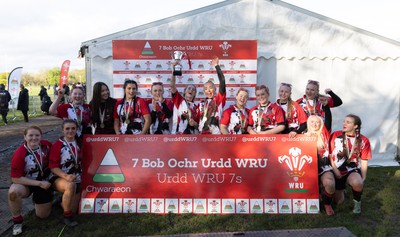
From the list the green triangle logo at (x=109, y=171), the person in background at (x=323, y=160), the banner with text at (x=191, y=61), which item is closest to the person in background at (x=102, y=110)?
the green triangle logo at (x=109, y=171)

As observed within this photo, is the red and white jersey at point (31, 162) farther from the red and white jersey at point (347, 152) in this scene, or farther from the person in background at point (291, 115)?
the red and white jersey at point (347, 152)

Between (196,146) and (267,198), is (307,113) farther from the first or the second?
(196,146)

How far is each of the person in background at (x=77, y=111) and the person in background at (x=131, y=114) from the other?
444 mm

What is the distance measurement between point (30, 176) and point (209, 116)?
242 centimetres

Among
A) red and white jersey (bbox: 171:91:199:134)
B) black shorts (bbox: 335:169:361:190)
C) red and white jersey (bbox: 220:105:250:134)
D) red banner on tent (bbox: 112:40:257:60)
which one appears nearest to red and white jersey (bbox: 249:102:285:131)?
red and white jersey (bbox: 220:105:250:134)

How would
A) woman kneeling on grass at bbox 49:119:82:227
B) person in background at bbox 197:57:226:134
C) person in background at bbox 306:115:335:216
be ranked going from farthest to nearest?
person in background at bbox 197:57:226:134 → person in background at bbox 306:115:335:216 → woman kneeling on grass at bbox 49:119:82:227

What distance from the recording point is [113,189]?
4.30 metres

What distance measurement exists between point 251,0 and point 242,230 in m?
4.70

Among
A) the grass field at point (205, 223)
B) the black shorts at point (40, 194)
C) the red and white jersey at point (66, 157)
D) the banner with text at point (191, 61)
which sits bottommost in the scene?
the grass field at point (205, 223)

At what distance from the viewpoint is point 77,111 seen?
15.1ft

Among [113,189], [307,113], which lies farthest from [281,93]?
[113,189]

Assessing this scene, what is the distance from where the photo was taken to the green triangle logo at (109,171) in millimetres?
4301

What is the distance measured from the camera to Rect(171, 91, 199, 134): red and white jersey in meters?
4.80

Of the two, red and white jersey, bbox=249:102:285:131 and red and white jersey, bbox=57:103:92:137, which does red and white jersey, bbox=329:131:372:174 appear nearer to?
red and white jersey, bbox=249:102:285:131
